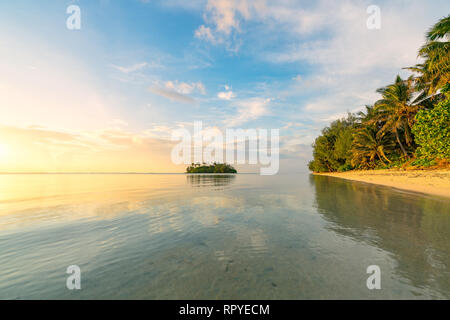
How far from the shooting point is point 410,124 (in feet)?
88.9

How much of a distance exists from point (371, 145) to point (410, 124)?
8163 mm

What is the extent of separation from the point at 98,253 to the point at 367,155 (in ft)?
159

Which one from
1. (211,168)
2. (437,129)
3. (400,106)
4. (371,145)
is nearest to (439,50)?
(437,129)

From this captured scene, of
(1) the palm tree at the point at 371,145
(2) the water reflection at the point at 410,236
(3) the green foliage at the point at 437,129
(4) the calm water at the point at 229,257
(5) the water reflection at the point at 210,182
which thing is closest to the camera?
(4) the calm water at the point at 229,257

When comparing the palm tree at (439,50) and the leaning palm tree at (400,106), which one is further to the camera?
the leaning palm tree at (400,106)

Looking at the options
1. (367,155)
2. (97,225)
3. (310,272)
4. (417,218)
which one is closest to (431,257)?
(310,272)

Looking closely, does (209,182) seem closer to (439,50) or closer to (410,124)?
(439,50)

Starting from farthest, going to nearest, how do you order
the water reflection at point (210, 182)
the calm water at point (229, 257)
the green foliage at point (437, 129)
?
the water reflection at point (210, 182) < the green foliage at point (437, 129) < the calm water at point (229, 257)

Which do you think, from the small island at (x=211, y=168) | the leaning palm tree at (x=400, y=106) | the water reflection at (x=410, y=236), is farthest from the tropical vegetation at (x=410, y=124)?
the small island at (x=211, y=168)

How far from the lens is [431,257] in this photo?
311 cm

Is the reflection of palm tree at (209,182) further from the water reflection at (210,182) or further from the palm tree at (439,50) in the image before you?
the palm tree at (439,50)

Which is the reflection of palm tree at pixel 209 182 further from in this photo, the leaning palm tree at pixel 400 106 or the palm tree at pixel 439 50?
the leaning palm tree at pixel 400 106

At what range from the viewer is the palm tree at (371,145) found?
113 feet

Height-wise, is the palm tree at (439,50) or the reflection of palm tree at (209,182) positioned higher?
the palm tree at (439,50)
